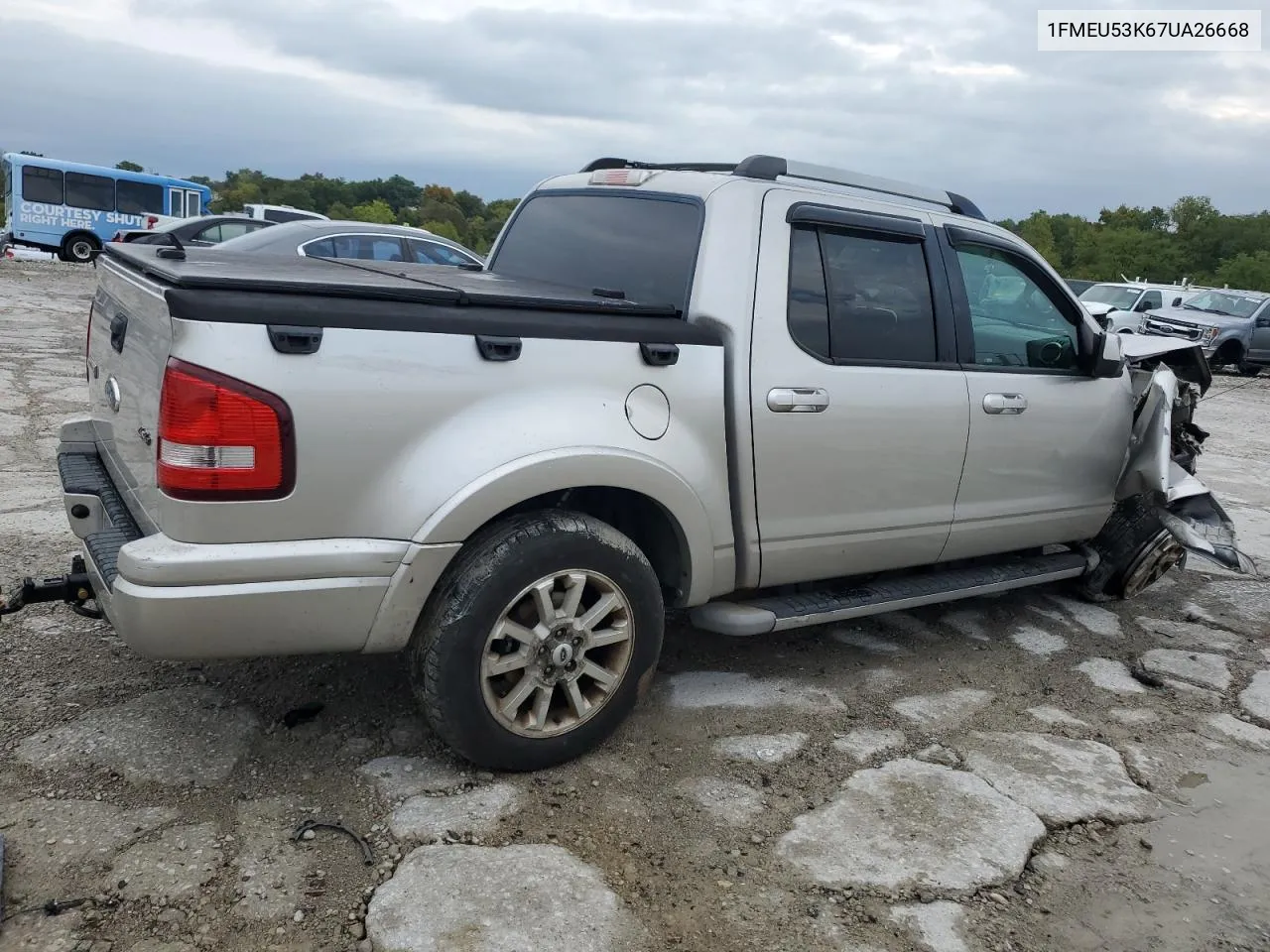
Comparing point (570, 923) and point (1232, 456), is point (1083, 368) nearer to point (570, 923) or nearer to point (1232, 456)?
point (570, 923)

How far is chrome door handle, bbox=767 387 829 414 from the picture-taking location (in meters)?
3.38

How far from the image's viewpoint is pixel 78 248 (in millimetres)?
27609

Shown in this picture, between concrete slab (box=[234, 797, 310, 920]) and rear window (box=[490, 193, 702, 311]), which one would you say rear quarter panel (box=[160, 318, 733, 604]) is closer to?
rear window (box=[490, 193, 702, 311])

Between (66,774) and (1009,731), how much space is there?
3.03 metres

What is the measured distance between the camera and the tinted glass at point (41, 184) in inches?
1049

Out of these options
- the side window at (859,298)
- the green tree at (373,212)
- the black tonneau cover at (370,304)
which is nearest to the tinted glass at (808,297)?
the side window at (859,298)

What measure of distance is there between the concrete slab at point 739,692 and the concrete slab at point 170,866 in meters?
1.60

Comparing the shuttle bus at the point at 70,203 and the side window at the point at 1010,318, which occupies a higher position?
the shuttle bus at the point at 70,203

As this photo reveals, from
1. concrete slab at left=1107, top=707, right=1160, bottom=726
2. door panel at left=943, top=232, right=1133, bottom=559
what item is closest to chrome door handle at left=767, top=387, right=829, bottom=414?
door panel at left=943, top=232, right=1133, bottom=559

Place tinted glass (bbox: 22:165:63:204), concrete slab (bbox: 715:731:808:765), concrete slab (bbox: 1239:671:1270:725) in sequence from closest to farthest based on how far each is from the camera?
concrete slab (bbox: 715:731:808:765)
concrete slab (bbox: 1239:671:1270:725)
tinted glass (bbox: 22:165:63:204)

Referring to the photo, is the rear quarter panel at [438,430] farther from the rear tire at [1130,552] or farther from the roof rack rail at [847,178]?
the rear tire at [1130,552]

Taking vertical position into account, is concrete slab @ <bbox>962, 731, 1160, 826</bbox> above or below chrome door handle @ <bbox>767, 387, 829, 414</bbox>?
below

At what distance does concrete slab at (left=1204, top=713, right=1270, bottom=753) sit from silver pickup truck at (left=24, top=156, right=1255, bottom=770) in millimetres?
934

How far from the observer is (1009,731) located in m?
3.60
